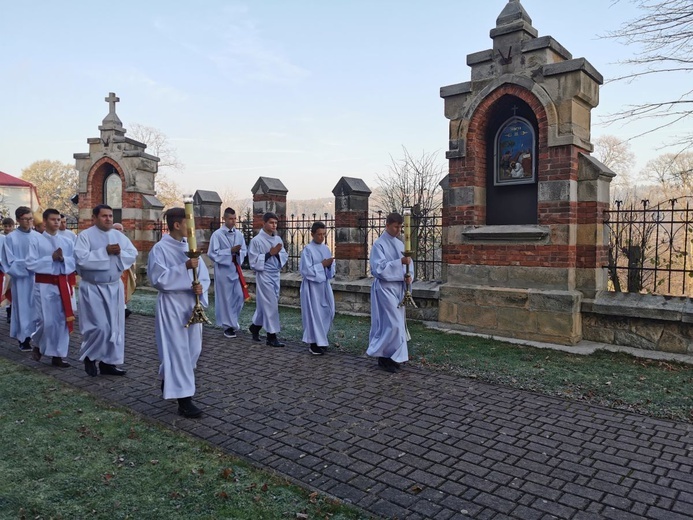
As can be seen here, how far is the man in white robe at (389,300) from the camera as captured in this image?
6941mm

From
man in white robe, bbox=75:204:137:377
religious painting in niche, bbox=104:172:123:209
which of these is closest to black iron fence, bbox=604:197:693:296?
man in white robe, bbox=75:204:137:377

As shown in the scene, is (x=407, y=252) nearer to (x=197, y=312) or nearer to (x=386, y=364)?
(x=386, y=364)

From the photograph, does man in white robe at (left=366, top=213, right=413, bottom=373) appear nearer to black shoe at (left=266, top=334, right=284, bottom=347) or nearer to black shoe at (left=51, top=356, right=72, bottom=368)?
black shoe at (left=266, top=334, right=284, bottom=347)

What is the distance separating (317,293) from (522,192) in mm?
3908

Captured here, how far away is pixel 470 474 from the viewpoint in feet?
13.1

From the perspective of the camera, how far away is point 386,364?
6996 mm

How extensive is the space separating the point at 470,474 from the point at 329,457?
43.8 inches

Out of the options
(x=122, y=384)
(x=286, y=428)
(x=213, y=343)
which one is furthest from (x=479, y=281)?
(x=122, y=384)

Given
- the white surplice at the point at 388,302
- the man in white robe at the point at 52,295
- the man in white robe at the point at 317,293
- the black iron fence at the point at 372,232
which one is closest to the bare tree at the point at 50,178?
the black iron fence at the point at 372,232

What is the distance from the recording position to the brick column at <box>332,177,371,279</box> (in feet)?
38.1

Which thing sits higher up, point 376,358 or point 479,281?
point 479,281

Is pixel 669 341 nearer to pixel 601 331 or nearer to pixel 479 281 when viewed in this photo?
pixel 601 331

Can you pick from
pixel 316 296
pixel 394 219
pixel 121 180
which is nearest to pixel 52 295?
pixel 316 296

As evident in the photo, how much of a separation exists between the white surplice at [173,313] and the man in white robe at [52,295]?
113 inches
